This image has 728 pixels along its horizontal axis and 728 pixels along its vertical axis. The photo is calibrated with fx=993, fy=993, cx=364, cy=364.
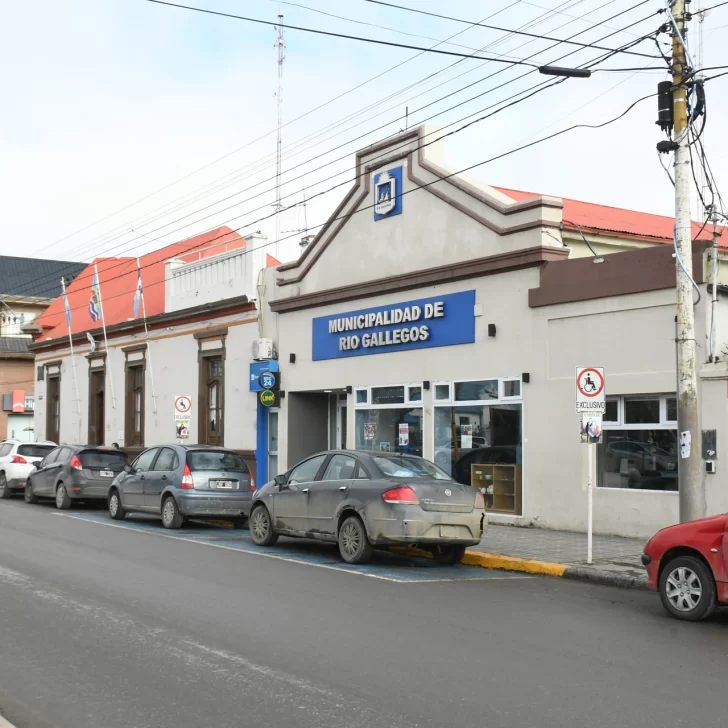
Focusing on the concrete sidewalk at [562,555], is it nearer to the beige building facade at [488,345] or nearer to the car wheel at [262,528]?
the beige building facade at [488,345]

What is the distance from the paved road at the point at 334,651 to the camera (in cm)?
599

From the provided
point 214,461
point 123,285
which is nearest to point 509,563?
point 214,461

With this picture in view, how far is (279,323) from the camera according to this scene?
23625 mm

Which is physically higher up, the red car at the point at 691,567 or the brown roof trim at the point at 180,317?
the brown roof trim at the point at 180,317

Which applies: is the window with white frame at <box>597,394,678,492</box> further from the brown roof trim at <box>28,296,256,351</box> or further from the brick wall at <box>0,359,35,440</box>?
the brick wall at <box>0,359,35,440</box>

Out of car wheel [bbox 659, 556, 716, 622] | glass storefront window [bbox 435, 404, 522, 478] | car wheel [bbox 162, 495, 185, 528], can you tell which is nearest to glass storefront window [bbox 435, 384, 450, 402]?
glass storefront window [bbox 435, 404, 522, 478]

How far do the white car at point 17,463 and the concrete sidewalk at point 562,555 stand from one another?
556 inches

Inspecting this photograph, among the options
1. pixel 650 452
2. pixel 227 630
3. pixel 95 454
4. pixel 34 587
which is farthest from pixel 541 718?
pixel 95 454

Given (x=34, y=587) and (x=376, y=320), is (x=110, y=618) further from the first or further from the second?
(x=376, y=320)

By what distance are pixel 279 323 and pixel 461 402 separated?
6.71 meters

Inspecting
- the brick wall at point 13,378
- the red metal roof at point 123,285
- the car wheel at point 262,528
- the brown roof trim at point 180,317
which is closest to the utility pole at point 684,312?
the car wheel at point 262,528

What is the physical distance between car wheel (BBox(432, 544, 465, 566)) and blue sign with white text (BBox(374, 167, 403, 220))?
842 cm

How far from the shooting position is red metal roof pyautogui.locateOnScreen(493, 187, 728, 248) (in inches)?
727

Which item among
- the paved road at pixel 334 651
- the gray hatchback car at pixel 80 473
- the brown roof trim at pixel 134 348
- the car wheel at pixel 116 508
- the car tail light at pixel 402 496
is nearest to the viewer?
the paved road at pixel 334 651
